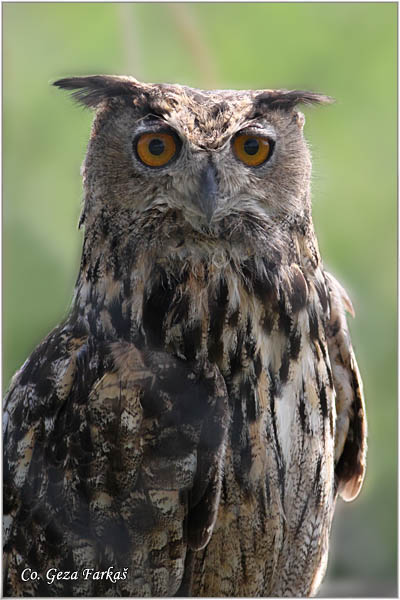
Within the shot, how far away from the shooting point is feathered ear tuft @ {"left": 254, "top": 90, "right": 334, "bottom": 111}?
5.11ft

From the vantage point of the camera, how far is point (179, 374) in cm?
159

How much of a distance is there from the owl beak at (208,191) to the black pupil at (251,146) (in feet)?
0.32

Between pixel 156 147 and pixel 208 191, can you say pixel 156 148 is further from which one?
pixel 208 191

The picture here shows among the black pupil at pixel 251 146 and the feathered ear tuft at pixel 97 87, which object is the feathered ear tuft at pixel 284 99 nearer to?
the black pupil at pixel 251 146

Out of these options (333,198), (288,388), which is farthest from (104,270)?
(333,198)

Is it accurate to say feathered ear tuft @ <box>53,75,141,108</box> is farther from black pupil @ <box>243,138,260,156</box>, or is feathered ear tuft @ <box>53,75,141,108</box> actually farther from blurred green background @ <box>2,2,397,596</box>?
black pupil @ <box>243,138,260,156</box>

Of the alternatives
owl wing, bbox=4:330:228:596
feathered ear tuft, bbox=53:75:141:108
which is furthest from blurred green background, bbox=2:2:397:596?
owl wing, bbox=4:330:228:596

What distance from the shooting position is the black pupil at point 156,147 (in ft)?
4.89

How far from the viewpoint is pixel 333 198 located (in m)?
1.92

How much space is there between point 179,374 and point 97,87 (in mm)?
636

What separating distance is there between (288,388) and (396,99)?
2.55ft

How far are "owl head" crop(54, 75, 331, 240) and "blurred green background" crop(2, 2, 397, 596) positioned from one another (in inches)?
4.3

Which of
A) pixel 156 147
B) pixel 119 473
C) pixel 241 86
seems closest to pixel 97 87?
pixel 156 147

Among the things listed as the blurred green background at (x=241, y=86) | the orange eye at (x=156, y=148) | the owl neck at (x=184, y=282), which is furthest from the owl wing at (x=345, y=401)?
the orange eye at (x=156, y=148)
